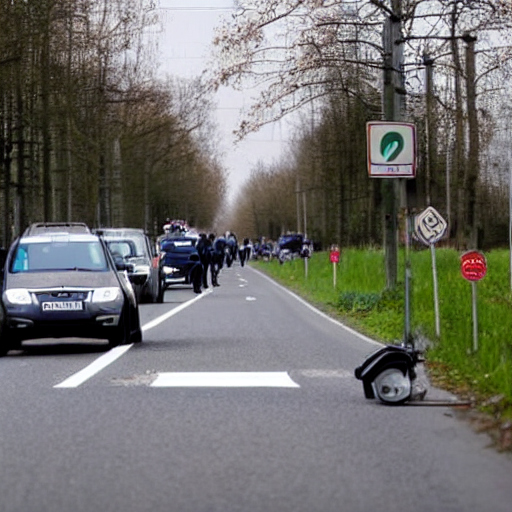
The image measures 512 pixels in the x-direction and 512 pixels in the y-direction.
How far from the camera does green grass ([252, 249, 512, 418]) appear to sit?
16.2 m

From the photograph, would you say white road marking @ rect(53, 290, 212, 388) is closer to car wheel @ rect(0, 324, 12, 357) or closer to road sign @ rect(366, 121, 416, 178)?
car wheel @ rect(0, 324, 12, 357)

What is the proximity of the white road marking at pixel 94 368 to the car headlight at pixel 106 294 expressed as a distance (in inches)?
26.7

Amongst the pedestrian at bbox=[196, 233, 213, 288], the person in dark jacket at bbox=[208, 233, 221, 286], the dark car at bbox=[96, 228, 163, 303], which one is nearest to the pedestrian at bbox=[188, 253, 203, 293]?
the pedestrian at bbox=[196, 233, 213, 288]

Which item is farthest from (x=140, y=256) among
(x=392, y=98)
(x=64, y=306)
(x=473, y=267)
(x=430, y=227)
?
(x=473, y=267)

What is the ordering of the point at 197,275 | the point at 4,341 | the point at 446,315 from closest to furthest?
the point at 4,341 → the point at 446,315 → the point at 197,275

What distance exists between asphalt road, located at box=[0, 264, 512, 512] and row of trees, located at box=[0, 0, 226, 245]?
48.9 ft

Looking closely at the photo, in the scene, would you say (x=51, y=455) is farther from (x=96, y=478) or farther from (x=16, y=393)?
(x=16, y=393)

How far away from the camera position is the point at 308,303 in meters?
42.4

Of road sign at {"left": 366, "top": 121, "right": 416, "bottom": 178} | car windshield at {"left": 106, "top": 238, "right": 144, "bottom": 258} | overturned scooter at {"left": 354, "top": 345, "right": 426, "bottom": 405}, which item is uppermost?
road sign at {"left": 366, "top": 121, "right": 416, "bottom": 178}

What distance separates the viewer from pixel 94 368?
17641 millimetres

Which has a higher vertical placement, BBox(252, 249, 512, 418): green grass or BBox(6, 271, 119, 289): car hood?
BBox(6, 271, 119, 289): car hood

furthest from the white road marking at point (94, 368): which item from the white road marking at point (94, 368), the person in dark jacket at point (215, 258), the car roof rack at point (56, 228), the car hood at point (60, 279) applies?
the person in dark jacket at point (215, 258)

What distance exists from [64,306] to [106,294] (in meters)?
0.64

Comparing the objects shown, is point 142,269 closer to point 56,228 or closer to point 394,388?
point 56,228
